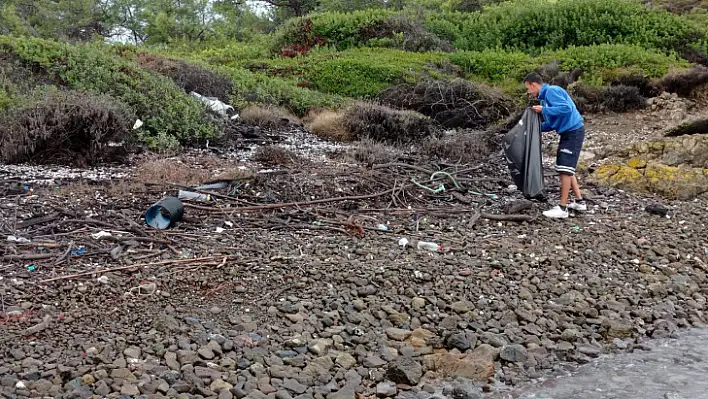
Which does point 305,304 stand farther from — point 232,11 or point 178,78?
point 232,11

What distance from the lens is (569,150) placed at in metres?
7.34

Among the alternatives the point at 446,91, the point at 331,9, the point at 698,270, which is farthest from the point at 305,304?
the point at 331,9

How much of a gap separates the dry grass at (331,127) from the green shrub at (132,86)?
1846mm

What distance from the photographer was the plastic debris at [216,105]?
11172mm

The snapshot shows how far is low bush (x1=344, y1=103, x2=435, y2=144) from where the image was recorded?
432 inches

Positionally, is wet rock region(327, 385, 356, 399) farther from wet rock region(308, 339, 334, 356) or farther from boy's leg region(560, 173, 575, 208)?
boy's leg region(560, 173, 575, 208)

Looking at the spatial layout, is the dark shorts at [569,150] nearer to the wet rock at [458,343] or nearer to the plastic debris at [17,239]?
the wet rock at [458,343]

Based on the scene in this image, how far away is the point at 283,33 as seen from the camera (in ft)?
66.7

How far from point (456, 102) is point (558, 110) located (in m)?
5.98

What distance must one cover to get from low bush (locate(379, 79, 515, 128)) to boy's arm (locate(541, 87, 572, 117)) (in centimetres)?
513

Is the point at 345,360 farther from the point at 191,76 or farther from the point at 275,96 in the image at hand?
the point at 275,96

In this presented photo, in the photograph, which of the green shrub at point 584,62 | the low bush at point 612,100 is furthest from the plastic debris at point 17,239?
the green shrub at point 584,62

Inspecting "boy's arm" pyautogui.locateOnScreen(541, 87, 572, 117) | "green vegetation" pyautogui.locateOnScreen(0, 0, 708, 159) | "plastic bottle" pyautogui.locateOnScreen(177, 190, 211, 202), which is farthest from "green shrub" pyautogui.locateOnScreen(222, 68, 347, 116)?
"boy's arm" pyautogui.locateOnScreen(541, 87, 572, 117)

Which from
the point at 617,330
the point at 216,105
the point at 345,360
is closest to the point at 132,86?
the point at 216,105
